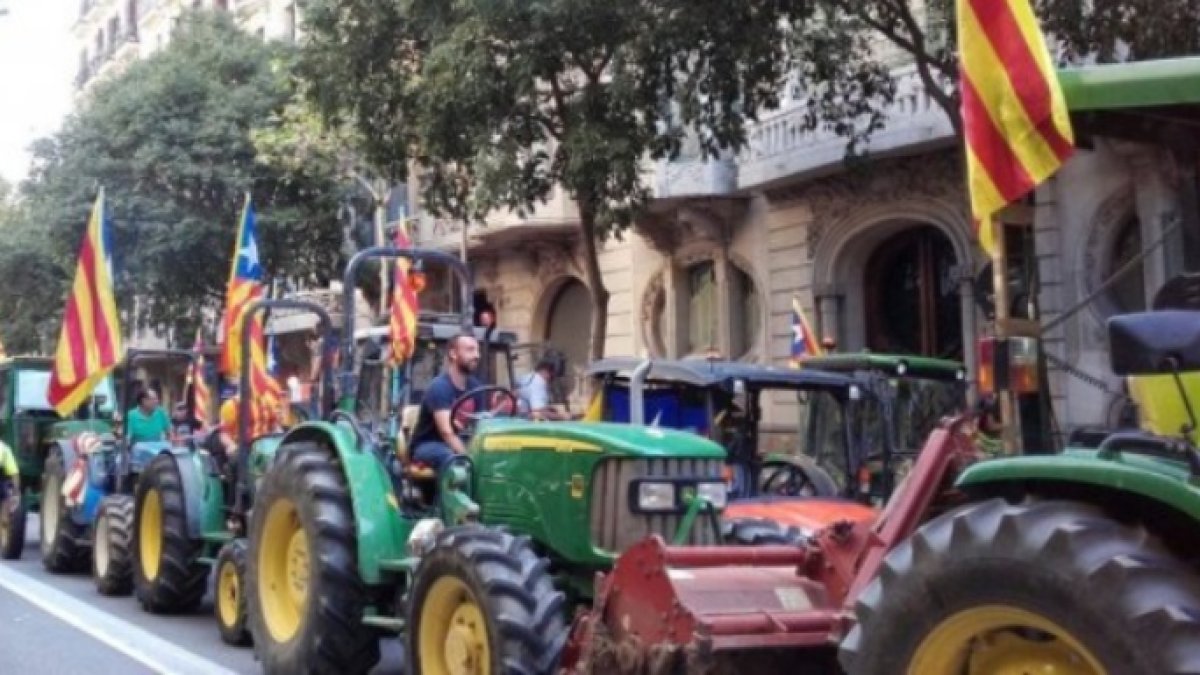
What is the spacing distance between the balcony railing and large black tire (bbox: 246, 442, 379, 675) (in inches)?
418

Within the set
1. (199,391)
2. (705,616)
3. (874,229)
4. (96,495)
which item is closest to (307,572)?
(705,616)

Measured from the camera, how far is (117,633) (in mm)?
10641

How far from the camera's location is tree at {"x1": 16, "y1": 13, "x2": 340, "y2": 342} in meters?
28.7

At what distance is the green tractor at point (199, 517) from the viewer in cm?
1038

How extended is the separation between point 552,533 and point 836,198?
14560 mm

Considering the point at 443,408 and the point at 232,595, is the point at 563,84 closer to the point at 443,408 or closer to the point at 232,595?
the point at 232,595

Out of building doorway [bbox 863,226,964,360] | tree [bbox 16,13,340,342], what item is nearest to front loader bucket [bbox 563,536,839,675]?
building doorway [bbox 863,226,964,360]

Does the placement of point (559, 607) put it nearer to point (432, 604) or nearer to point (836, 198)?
point (432, 604)

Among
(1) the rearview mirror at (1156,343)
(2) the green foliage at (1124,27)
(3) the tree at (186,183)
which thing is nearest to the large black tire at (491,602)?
(1) the rearview mirror at (1156,343)

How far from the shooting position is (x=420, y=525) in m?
7.51

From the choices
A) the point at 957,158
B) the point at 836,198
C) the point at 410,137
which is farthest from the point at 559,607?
the point at 836,198

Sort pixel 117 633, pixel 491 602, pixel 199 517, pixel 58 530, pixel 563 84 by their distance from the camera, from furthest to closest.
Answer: pixel 563 84 → pixel 58 530 → pixel 199 517 → pixel 117 633 → pixel 491 602

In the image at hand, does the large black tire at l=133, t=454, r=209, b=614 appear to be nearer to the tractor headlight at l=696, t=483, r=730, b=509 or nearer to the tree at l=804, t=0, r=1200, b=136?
the tractor headlight at l=696, t=483, r=730, b=509

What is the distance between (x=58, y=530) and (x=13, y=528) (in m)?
2.20
